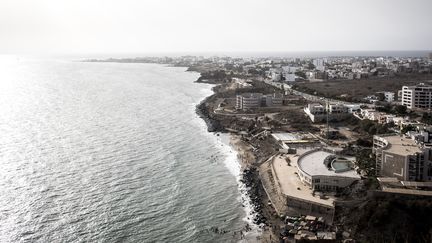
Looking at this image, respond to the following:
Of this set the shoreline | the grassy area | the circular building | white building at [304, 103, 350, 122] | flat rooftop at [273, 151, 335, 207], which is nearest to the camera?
the shoreline

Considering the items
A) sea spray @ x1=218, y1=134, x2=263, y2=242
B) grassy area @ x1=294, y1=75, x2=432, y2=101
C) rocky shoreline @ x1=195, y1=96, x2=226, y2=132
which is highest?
grassy area @ x1=294, y1=75, x2=432, y2=101

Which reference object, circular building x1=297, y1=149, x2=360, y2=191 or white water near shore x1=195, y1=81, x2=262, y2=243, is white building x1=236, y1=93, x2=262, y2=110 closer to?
white water near shore x1=195, y1=81, x2=262, y2=243

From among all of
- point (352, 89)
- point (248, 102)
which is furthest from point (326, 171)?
point (352, 89)

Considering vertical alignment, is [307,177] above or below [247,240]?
above

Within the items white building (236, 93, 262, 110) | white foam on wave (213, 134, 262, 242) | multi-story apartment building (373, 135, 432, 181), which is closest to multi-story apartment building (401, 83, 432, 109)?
white building (236, 93, 262, 110)

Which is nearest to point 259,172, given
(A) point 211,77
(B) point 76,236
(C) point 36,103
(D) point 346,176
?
(D) point 346,176

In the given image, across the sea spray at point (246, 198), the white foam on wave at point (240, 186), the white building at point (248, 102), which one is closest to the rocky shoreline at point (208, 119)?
the white foam on wave at point (240, 186)

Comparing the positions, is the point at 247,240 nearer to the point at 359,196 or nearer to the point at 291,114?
the point at 359,196

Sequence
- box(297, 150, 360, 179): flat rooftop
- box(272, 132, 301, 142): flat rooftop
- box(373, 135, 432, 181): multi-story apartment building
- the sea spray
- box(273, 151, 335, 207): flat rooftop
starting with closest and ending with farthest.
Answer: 1. the sea spray
2. box(273, 151, 335, 207): flat rooftop
3. box(373, 135, 432, 181): multi-story apartment building
4. box(297, 150, 360, 179): flat rooftop
5. box(272, 132, 301, 142): flat rooftop
